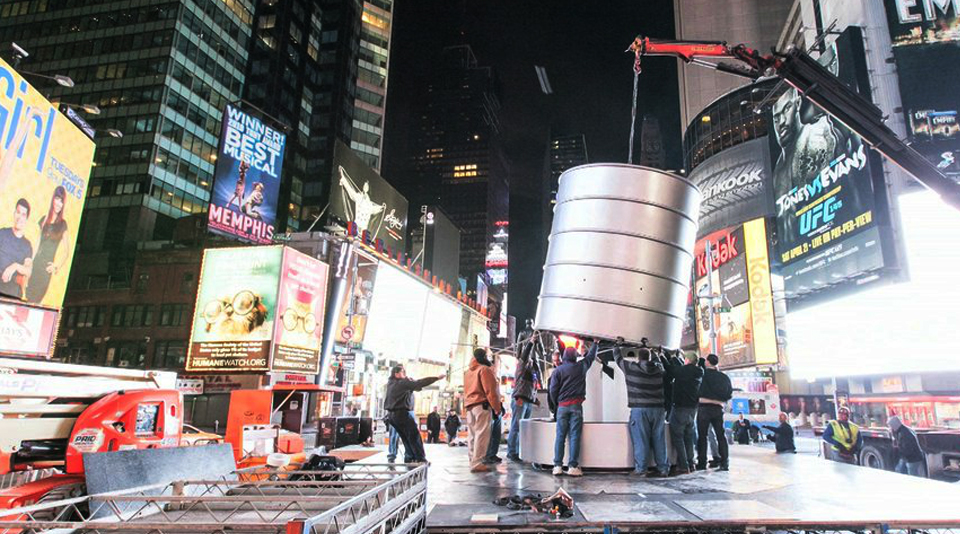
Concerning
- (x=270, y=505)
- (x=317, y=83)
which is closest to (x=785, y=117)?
(x=270, y=505)

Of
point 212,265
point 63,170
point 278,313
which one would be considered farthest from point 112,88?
point 63,170

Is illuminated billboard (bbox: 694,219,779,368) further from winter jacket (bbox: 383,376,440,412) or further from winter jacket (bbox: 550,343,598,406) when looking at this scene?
winter jacket (bbox: 550,343,598,406)

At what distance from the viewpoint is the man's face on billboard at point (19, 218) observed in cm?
1412

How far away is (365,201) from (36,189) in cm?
2809

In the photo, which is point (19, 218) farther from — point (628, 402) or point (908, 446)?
point (908, 446)

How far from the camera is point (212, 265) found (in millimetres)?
27031

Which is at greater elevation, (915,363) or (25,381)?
(915,363)

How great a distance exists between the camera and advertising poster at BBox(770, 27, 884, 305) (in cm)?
2356

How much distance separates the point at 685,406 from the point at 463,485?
12.8 ft

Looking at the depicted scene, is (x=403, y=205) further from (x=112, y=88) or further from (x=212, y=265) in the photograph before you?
(x=112, y=88)

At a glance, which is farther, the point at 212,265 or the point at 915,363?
the point at 212,265

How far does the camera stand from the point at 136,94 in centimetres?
5362

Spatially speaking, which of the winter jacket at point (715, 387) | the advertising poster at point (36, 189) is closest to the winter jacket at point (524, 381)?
the winter jacket at point (715, 387)

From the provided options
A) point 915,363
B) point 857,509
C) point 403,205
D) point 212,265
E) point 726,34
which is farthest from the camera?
point 726,34
